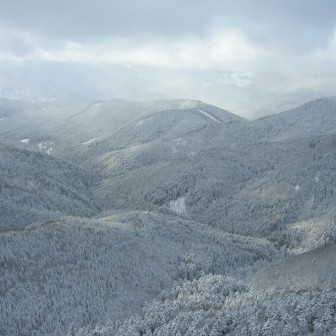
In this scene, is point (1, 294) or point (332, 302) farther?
point (1, 294)

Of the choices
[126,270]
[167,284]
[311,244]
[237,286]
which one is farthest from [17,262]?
[311,244]

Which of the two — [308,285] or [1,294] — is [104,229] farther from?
[308,285]

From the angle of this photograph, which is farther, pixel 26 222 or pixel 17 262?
pixel 26 222

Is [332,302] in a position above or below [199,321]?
above

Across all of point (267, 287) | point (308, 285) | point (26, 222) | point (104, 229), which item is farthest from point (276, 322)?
point (26, 222)

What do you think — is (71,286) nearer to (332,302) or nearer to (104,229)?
(104,229)

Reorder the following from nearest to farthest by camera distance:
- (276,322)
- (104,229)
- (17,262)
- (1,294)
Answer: (276,322)
(1,294)
(17,262)
(104,229)

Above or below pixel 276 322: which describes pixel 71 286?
below

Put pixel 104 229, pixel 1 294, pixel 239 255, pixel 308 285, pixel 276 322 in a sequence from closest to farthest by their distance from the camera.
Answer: pixel 276 322
pixel 308 285
pixel 1 294
pixel 104 229
pixel 239 255

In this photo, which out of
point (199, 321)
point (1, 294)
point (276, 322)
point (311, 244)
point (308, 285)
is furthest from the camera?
point (311, 244)
